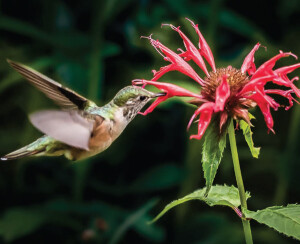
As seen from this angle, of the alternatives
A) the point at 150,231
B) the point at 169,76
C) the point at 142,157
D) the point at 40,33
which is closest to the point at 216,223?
the point at 150,231

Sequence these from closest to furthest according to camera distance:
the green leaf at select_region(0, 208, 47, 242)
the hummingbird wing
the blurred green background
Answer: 1. the hummingbird wing
2. the green leaf at select_region(0, 208, 47, 242)
3. the blurred green background

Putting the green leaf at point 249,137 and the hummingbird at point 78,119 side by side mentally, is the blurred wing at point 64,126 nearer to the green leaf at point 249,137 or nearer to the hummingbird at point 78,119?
the hummingbird at point 78,119

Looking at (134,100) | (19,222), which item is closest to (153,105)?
(134,100)

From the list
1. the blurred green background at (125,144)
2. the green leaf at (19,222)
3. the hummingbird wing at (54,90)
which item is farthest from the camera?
the blurred green background at (125,144)

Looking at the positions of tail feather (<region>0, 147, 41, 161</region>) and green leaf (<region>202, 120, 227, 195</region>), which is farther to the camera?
tail feather (<region>0, 147, 41, 161</region>)

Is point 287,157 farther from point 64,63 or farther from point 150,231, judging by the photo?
point 64,63

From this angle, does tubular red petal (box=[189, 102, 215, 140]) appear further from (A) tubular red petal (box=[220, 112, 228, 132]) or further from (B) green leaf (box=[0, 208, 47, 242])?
(B) green leaf (box=[0, 208, 47, 242])

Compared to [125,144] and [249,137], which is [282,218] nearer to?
[249,137]

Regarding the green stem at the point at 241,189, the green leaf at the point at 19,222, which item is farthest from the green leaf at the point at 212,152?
the green leaf at the point at 19,222

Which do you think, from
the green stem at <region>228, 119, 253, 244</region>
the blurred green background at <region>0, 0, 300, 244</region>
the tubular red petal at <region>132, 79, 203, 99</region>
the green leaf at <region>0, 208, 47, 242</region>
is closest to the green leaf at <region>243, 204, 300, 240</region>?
the green stem at <region>228, 119, 253, 244</region>
